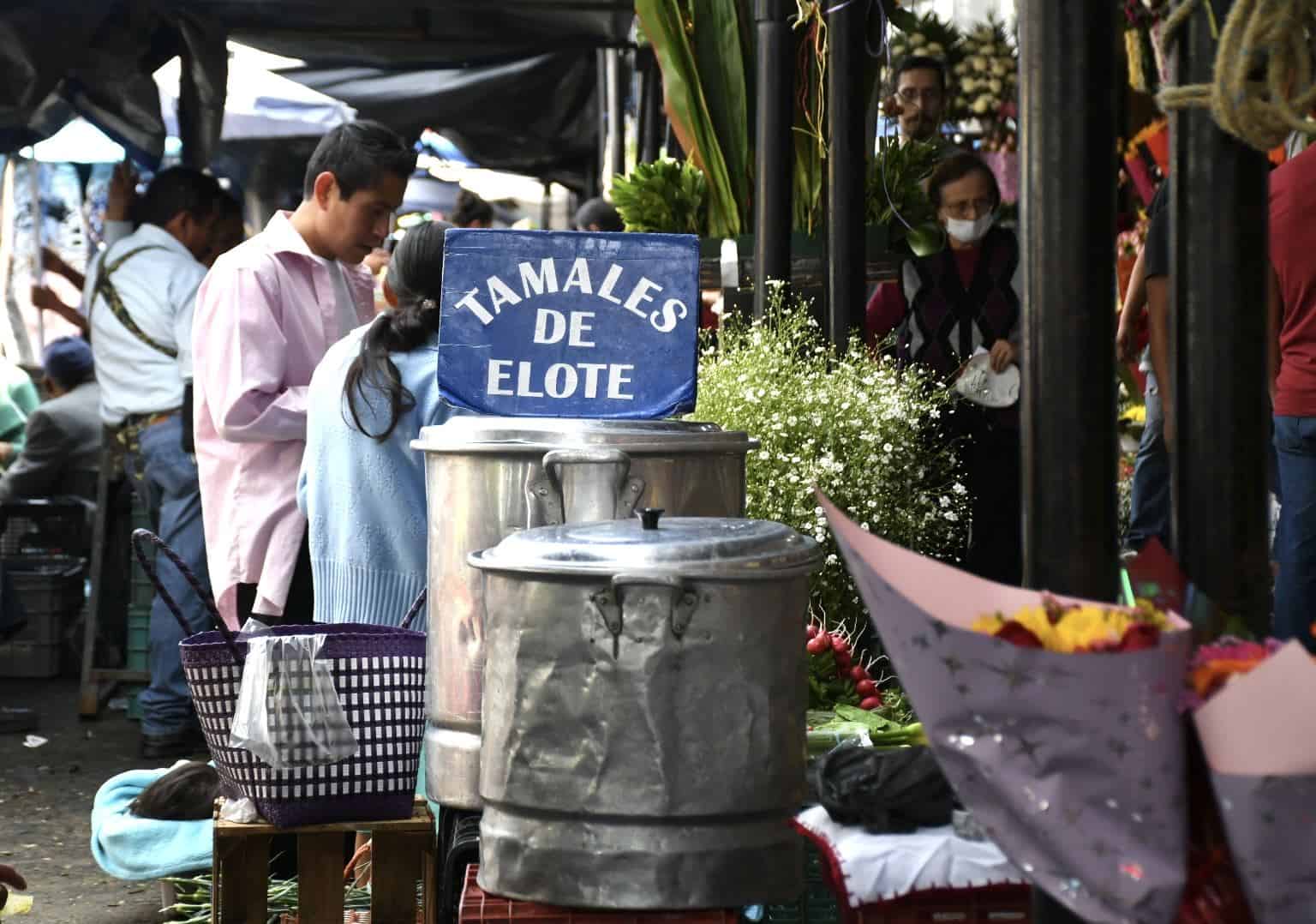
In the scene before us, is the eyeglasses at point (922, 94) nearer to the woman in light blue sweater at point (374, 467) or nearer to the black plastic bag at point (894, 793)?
the woman in light blue sweater at point (374, 467)

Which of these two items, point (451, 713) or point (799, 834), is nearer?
point (799, 834)

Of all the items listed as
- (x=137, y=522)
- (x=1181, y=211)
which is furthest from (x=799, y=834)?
(x=137, y=522)

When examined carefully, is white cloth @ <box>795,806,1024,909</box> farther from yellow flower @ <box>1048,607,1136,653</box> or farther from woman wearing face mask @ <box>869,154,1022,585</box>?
woman wearing face mask @ <box>869,154,1022,585</box>

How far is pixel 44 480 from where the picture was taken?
9.26 meters

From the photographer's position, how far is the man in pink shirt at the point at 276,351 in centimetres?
450

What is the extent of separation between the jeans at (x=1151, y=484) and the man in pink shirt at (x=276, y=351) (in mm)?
2957

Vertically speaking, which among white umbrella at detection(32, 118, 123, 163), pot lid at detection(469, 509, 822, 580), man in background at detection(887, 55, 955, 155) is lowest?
pot lid at detection(469, 509, 822, 580)

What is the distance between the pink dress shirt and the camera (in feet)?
14.8

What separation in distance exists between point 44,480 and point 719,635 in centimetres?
763

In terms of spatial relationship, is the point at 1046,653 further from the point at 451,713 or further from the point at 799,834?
the point at 451,713

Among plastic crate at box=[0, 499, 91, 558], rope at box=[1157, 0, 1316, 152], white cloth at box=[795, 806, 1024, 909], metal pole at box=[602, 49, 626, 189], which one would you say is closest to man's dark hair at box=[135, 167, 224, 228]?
plastic crate at box=[0, 499, 91, 558]

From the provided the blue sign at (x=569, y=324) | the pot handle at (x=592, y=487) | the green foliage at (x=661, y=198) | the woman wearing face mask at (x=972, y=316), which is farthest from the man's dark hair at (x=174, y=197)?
the pot handle at (x=592, y=487)

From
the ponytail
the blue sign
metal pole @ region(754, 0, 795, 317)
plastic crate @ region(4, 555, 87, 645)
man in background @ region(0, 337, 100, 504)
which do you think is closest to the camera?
the blue sign

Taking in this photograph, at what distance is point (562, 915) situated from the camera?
8.05ft
